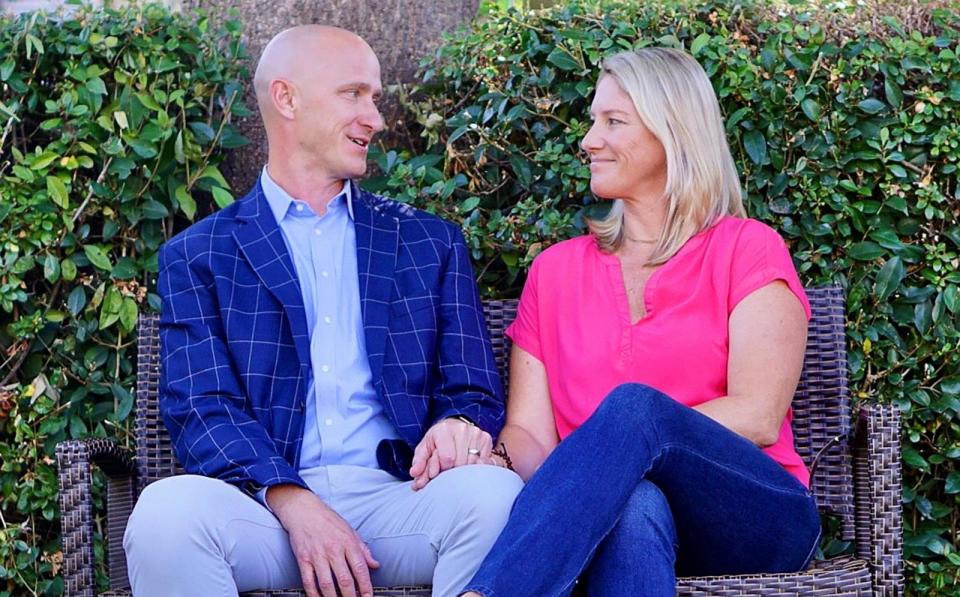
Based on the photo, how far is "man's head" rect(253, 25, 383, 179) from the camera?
11.0 ft

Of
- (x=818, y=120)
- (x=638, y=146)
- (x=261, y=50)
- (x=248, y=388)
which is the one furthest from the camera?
(x=261, y=50)

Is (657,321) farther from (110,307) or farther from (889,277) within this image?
(110,307)

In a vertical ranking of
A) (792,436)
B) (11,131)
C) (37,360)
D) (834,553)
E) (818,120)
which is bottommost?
(834,553)

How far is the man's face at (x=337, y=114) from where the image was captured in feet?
10.9

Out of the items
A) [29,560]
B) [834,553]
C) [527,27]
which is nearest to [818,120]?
[527,27]

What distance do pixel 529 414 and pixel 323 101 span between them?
3.15ft

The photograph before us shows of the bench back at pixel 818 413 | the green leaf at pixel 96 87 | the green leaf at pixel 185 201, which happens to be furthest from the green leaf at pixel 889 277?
the green leaf at pixel 96 87

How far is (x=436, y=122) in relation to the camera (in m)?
3.75

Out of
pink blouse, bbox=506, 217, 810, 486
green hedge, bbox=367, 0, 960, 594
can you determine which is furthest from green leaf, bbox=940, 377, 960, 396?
pink blouse, bbox=506, 217, 810, 486

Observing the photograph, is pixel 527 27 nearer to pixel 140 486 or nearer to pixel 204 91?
pixel 204 91

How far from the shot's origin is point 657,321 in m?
3.15


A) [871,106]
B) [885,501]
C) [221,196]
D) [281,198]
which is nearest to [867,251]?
[871,106]

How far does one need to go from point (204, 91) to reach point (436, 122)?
67 centimetres

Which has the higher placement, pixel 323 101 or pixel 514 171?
pixel 323 101
